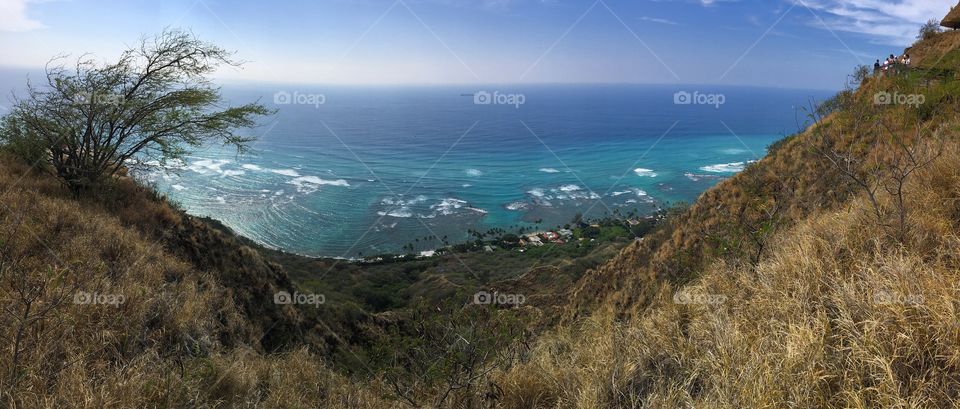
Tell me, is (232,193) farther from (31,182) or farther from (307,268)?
(31,182)

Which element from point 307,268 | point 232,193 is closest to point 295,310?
point 307,268

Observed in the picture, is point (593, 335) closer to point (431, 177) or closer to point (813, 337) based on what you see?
point (813, 337)

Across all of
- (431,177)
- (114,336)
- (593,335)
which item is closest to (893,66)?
(593,335)

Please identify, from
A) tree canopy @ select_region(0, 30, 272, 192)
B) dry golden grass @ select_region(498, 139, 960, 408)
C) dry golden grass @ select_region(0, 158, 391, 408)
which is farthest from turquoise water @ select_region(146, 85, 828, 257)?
dry golden grass @ select_region(498, 139, 960, 408)

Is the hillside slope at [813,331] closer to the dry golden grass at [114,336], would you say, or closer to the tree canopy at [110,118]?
the dry golden grass at [114,336]

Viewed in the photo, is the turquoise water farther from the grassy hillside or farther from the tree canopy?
the grassy hillside

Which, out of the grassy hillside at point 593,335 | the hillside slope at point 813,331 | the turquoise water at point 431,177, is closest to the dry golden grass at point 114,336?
the grassy hillside at point 593,335
